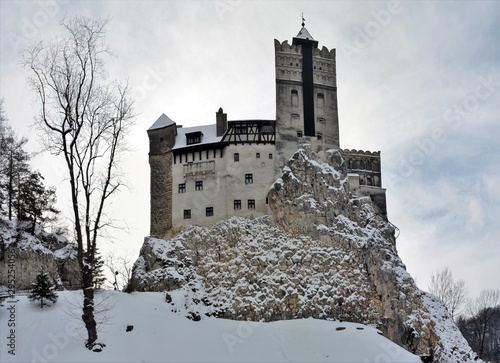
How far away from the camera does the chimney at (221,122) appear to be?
48.1 meters

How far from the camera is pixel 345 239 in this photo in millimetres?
44312

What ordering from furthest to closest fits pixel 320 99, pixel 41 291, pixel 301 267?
1. pixel 320 99
2. pixel 301 267
3. pixel 41 291

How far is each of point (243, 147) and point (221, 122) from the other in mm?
3628

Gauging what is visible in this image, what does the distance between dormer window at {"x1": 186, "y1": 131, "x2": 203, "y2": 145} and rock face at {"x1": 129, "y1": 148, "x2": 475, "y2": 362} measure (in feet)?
26.4

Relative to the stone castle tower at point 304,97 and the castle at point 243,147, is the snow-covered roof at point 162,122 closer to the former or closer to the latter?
the castle at point 243,147

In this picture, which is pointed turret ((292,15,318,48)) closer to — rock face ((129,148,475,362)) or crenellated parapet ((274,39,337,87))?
crenellated parapet ((274,39,337,87))

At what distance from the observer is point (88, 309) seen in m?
25.0

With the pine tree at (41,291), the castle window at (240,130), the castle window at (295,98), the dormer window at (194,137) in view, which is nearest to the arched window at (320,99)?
the castle window at (295,98)

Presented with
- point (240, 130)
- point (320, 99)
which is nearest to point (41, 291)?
point (240, 130)

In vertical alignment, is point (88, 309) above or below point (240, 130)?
below

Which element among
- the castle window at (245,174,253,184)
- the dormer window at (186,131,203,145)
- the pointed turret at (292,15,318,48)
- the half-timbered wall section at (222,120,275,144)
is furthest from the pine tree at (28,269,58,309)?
the pointed turret at (292,15,318,48)

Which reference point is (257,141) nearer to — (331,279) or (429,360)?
(331,279)

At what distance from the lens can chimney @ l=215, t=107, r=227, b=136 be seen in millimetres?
48094

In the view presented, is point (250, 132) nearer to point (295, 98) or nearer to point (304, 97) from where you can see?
point (295, 98)
